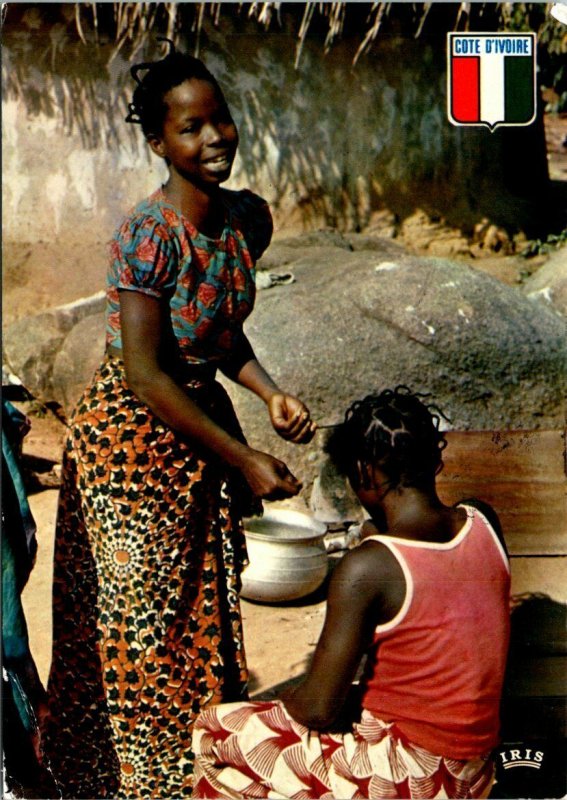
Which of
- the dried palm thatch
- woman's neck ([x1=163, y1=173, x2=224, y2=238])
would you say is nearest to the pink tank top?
woman's neck ([x1=163, y1=173, x2=224, y2=238])

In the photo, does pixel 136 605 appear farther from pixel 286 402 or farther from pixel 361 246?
pixel 361 246

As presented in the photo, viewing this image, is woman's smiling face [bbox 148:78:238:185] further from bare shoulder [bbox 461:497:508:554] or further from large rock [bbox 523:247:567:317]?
large rock [bbox 523:247:567:317]

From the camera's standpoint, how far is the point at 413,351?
4.84 m

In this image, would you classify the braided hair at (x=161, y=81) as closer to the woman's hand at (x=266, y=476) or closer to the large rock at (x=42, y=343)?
the woman's hand at (x=266, y=476)

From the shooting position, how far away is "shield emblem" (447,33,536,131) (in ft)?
8.63

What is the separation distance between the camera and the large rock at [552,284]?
554 cm

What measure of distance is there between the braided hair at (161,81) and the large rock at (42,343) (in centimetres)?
376

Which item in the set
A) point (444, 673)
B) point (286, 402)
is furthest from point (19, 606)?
point (444, 673)

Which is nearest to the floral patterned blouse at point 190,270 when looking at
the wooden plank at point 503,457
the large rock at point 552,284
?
the wooden plank at point 503,457

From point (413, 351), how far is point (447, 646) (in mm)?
3093

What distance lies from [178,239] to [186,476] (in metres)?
0.54

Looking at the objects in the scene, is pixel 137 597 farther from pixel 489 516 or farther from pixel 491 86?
pixel 491 86

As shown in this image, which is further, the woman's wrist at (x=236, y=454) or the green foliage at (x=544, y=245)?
the green foliage at (x=544, y=245)

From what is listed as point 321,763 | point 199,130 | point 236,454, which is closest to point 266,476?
point 236,454
